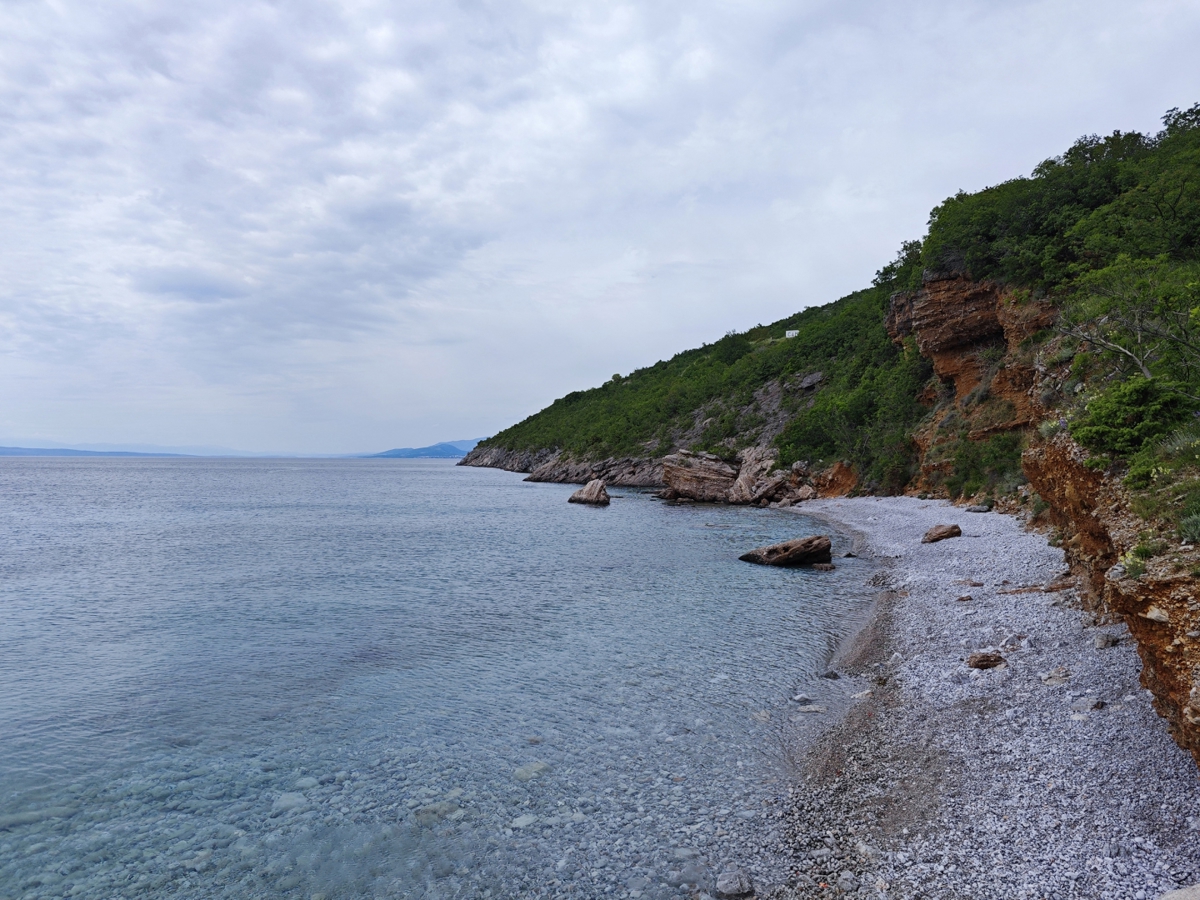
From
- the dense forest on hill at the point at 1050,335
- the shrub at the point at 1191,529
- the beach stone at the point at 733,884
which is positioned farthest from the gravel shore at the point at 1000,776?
the dense forest on hill at the point at 1050,335

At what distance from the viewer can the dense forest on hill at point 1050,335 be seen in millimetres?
14062

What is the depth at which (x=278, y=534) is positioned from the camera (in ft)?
142

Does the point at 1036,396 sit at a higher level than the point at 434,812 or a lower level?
higher

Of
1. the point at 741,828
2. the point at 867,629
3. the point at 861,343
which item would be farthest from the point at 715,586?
the point at 861,343

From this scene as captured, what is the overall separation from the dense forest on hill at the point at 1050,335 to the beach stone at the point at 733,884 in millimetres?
10109

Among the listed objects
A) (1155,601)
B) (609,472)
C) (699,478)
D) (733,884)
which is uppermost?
(1155,601)

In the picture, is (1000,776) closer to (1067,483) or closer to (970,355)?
(1067,483)

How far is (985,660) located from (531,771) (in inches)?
381

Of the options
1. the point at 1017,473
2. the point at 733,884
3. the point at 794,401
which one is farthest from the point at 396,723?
the point at 794,401

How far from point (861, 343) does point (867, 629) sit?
2765 inches

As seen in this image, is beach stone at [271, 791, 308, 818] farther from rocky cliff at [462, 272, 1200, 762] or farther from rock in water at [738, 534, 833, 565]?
rock in water at [738, 534, 833, 565]

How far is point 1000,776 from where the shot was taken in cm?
924

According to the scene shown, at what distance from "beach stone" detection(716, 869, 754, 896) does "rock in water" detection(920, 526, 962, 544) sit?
25.4 metres

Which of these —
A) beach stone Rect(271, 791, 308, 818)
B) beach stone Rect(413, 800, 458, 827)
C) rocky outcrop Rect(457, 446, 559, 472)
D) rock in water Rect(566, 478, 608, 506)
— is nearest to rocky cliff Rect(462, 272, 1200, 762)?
rock in water Rect(566, 478, 608, 506)
